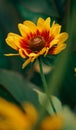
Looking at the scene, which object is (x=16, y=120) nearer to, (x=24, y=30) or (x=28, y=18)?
(x=24, y=30)

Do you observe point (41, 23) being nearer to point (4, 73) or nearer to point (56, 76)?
point (4, 73)

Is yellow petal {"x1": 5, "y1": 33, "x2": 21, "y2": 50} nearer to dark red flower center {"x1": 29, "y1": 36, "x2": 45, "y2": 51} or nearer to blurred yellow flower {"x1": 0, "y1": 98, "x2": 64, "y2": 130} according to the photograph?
dark red flower center {"x1": 29, "y1": 36, "x2": 45, "y2": 51}

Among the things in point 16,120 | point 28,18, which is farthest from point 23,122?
point 28,18

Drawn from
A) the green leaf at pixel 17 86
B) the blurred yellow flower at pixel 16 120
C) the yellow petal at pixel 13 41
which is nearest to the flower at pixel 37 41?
the yellow petal at pixel 13 41

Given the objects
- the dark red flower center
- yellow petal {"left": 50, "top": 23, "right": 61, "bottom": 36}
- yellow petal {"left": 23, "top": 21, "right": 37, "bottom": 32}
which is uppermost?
yellow petal {"left": 50, "top": 23, "right": 61, "bottom": 36}

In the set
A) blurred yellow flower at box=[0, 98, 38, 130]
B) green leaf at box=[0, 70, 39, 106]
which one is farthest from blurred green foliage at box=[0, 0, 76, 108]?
blurred yellow flower at box=[0, 98, 38, 130]

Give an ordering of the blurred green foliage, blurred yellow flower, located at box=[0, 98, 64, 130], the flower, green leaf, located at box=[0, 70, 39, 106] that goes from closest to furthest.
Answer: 1. blurred yellow flower, located at box=[0, 98, 64, 130]
2. the flower
3. green leaf, located at box=[0, 70, 39, 106]
4. the blurred green foliage

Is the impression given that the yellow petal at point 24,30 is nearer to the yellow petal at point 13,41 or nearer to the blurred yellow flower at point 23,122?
the yellow petal at point 13,41

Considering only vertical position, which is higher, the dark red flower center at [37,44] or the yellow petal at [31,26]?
the yellow petal at [31,26]
